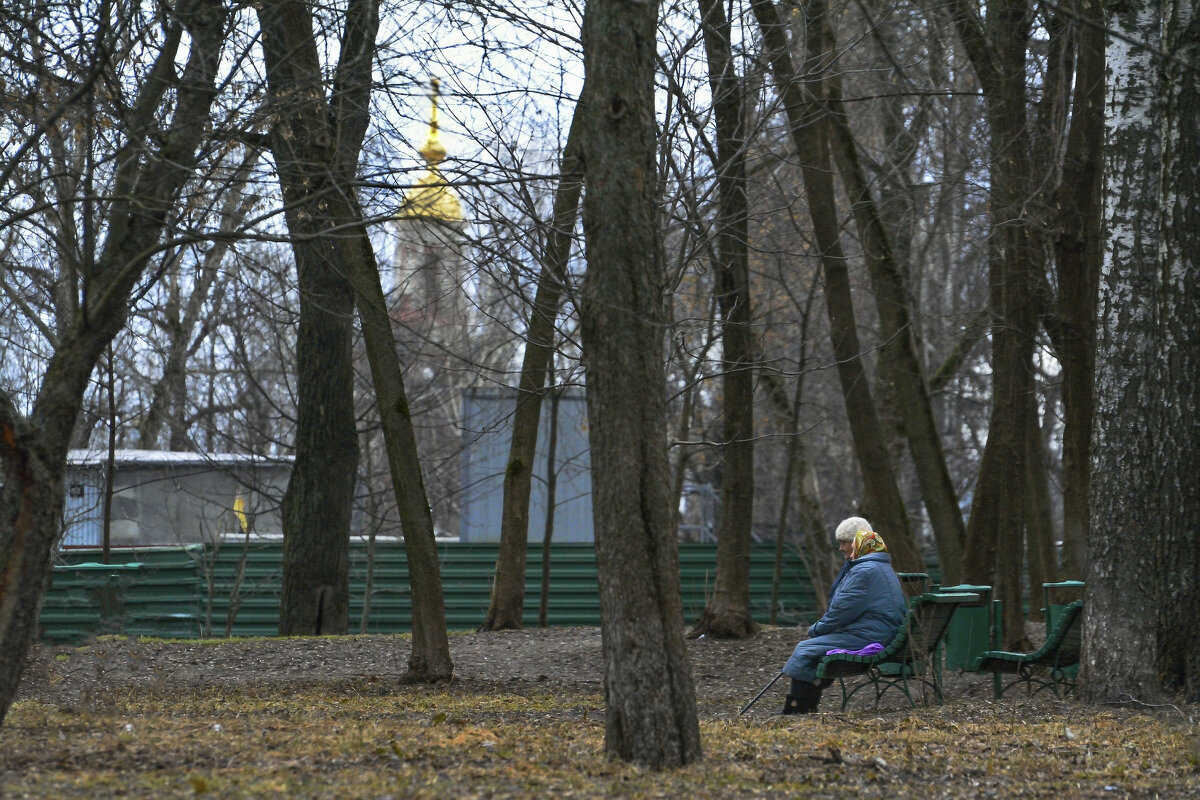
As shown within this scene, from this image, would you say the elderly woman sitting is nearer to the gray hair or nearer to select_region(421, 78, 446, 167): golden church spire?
the gray hair

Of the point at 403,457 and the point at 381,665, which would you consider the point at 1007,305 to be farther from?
the point at 381,665

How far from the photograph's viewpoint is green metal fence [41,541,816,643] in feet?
55.8

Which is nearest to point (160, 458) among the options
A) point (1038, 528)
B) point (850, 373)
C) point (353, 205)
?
point (850, 373)

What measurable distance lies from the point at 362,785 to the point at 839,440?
1000 inches

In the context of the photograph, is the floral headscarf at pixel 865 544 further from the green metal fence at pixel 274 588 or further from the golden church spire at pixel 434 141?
the green metal fence at pixel 274 588

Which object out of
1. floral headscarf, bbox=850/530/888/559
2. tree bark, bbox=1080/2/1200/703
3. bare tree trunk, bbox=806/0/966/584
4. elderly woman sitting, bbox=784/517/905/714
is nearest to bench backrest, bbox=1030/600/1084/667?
tree bark, bbox=1080/2/1200/703

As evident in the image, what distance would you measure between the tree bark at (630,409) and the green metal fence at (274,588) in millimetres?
11982

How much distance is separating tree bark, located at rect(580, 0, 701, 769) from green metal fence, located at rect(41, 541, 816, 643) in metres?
12.0

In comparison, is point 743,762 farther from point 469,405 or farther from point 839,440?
point 839,440

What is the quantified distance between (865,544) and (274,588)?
1523 centimetres

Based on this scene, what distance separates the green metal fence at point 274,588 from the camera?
17.0 m

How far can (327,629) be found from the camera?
1398 cm

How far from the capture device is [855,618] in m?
8.18

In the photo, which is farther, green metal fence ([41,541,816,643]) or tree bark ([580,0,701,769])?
green metal fence ([41,541,816,643])
